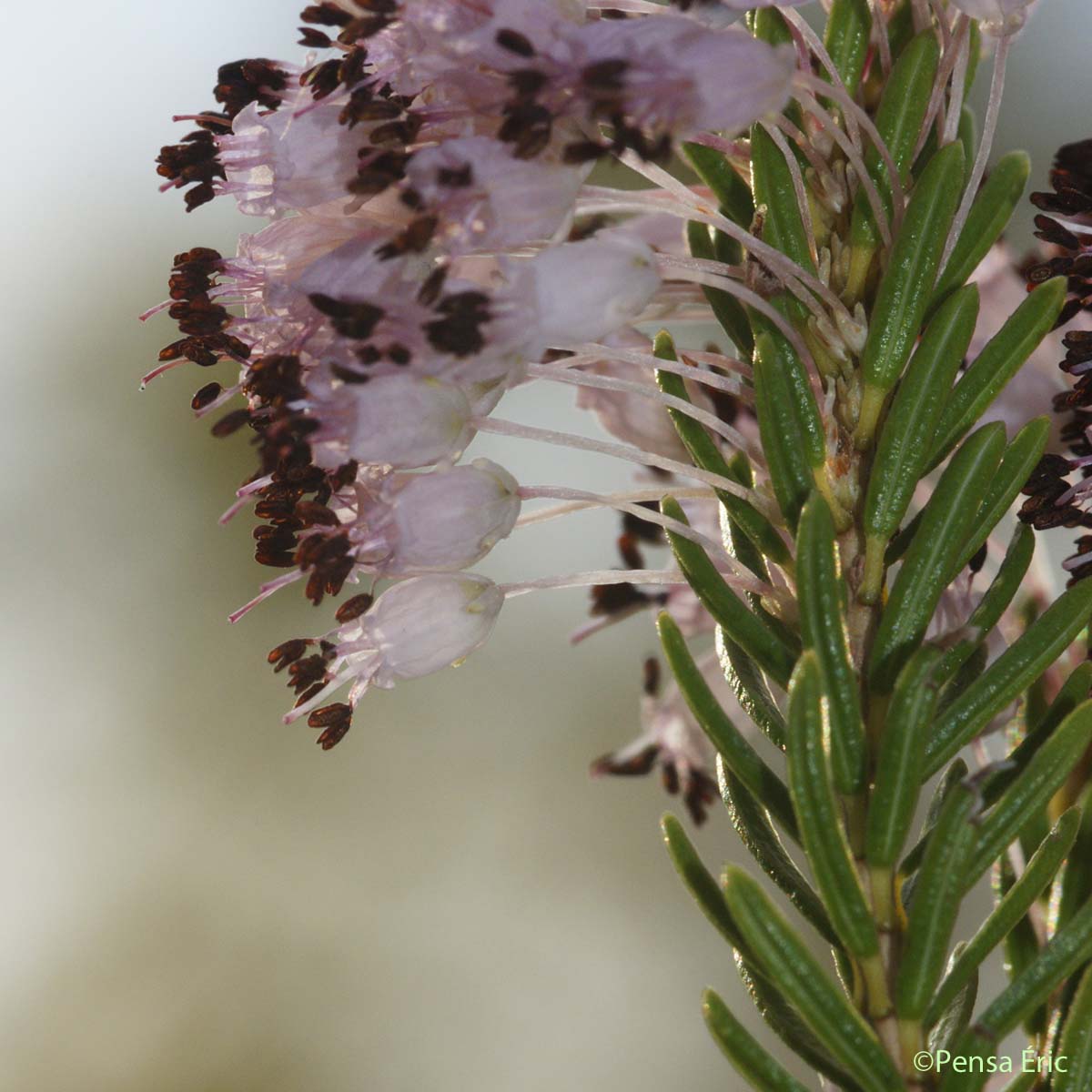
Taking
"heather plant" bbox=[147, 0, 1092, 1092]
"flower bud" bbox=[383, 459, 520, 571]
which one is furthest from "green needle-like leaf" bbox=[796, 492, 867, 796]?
"flower bud" bbox=[383, 459, 520, 571]

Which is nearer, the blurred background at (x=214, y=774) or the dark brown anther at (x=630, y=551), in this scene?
the dark brown anther at (x=630, y=551)

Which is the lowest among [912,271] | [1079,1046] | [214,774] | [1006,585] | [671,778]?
[214,774]

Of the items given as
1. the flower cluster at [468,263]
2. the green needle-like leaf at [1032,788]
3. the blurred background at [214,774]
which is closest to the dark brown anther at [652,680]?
the flower cluster at [468,263]

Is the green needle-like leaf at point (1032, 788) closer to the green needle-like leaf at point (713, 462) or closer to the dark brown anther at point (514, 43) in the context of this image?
the green needle-like leaf at point (713, 462)

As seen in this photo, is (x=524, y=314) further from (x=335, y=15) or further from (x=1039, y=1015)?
(x=1039, y=1015)

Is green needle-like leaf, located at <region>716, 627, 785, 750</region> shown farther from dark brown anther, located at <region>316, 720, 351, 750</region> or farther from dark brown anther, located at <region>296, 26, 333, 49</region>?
dark brown anther, located at <region>296, 26, 333, 49</region>

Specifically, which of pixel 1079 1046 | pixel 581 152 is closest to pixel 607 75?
pixel 581 152

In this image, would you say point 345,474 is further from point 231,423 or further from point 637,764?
point 637,764

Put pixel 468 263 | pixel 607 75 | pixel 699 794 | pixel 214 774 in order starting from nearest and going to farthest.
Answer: pixel 607 75
pixel 468 263
pixel 699 794
pixel 214 774
